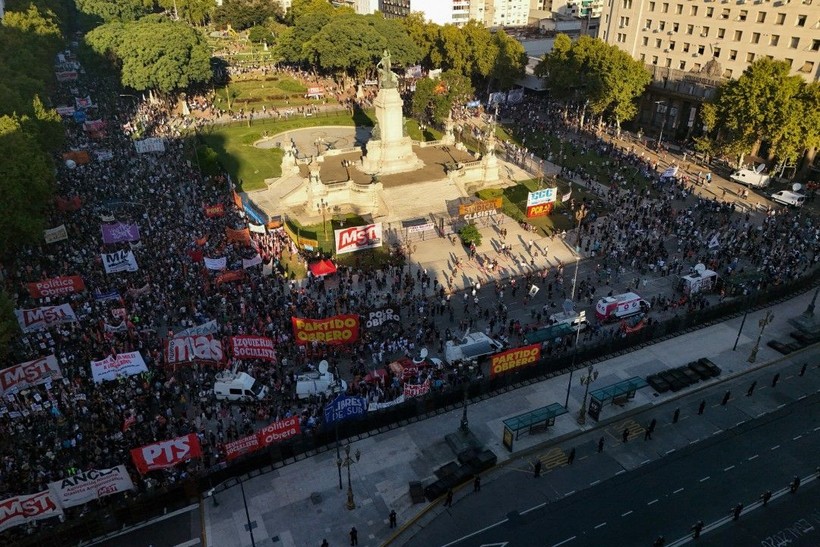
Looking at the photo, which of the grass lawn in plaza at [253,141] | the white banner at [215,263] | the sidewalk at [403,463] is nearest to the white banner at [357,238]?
the white banner at [215,263]

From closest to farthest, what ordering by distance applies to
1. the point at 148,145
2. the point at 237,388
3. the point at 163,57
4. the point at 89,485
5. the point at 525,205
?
the point at 89,485, the point at 237,388, the point at 525,205, the point at 148,145, the point at 163,57

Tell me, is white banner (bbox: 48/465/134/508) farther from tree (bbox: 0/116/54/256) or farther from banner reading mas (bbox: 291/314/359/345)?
tree (bbox: 0/116/54/256)

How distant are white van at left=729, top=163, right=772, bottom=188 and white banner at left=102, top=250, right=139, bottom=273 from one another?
61172 mm

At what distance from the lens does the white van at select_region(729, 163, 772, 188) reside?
6431cm

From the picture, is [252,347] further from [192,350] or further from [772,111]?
[772,111]

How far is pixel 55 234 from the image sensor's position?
47469mm

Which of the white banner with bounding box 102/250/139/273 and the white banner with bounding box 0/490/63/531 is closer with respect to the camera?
the white banner with bounding box 0/490/63/531

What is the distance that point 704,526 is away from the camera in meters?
26.8

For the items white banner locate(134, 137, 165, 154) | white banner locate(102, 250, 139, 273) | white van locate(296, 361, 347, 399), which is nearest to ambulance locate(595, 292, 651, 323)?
white van locate(296, 361, 347, 399)

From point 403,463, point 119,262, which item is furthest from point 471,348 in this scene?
point 119,262

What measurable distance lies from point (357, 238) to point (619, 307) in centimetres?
2070

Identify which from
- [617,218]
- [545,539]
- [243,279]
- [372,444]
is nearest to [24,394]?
[243,279]

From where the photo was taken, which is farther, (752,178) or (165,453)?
(752,178)

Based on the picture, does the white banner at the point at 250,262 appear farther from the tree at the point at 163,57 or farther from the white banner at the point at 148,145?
the tree at the point at 163,57
